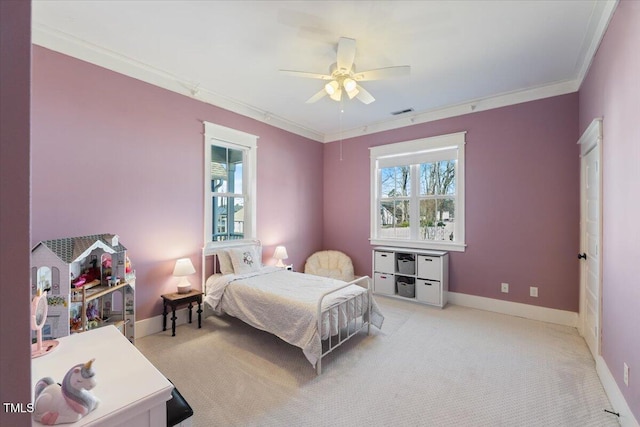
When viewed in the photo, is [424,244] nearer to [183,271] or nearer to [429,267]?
[429,267]

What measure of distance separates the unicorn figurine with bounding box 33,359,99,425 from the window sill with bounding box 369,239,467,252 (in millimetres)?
4216

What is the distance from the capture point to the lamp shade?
3.11 metres

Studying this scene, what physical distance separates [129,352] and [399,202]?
425cm

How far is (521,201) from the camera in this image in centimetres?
358

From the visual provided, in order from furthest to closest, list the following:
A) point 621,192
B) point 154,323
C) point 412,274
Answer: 1. point 412,274
2. point 154,323
3. point 621,192

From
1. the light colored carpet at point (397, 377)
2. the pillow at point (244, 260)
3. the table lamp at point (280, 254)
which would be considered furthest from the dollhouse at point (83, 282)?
the table lamp at point (280, 254)

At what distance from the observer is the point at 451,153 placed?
13.6 ft

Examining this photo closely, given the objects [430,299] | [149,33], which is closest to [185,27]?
[149,33]

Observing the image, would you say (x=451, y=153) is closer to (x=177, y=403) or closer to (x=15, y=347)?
(x=177, y=403)

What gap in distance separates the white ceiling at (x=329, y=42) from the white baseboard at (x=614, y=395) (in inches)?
106

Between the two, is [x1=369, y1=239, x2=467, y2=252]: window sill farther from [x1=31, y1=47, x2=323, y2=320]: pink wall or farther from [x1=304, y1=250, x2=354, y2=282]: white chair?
[x1=31, y1=47, x2=323, y2=320]: pink wall

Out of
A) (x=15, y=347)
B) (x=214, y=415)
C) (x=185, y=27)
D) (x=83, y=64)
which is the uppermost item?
(x=185, y=27)

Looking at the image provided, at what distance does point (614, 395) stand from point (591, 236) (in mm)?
1476

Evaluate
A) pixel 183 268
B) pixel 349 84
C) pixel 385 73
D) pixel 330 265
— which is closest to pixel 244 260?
pixel 183 268
